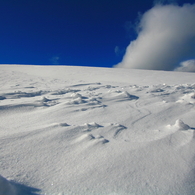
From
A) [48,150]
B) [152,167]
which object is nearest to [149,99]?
[152,167]

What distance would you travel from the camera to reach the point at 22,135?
126 cm

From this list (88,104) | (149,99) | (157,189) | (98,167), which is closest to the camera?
(157,189)

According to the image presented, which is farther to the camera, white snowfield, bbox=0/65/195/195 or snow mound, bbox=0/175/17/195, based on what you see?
white snowfield, bbox=0/65/195/195

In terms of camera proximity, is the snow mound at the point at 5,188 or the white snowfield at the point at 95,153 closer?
the snow mound at the point at 5,188

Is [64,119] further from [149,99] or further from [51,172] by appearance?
[149,99]

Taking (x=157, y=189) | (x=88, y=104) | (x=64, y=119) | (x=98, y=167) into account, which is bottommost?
(x=157, y=189)

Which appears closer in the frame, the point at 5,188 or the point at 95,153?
the point at 5,188

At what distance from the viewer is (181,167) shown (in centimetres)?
96

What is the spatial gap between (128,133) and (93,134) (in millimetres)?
332

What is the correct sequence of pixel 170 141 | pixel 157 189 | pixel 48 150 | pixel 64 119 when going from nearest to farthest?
1. pixel 157 189
2. pixel 48 150
3. pixel 170 141
4. pixel 64 119

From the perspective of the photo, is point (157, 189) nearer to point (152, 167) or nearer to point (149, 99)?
point (152, 167)

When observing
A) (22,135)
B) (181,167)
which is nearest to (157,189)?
(181,167)

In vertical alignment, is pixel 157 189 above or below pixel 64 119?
below

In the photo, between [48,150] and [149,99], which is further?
[149,99]
